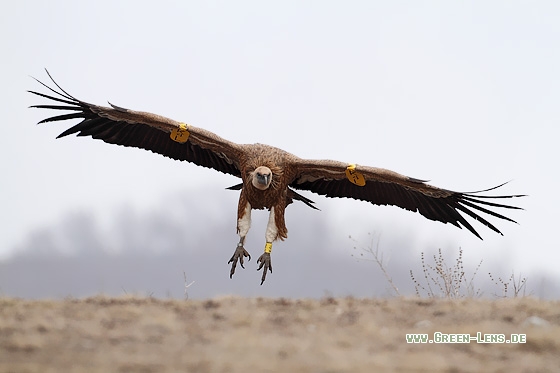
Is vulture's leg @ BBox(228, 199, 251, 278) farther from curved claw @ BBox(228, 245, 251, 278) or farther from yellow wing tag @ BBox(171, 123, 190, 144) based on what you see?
yellow wing tag @ BBox(171, 123, 190, 144)

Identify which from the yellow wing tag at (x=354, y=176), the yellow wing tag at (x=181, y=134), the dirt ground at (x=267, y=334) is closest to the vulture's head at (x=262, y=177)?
the yellow wing tag at (x=354, y=176)

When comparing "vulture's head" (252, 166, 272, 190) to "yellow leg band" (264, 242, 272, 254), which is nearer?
"vulture's head" (252, 166, 272, 190)

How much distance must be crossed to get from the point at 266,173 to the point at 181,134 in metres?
1.66

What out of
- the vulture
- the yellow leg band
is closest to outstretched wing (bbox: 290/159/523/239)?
the vulture

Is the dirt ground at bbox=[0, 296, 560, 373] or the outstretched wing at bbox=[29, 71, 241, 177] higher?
the outstretched wing at bbox=[29, 71, 241, 177]

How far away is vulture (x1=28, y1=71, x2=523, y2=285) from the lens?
8816 millimetres

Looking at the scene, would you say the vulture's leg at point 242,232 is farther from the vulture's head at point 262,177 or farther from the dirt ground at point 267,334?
the dirt ground at point 267,334

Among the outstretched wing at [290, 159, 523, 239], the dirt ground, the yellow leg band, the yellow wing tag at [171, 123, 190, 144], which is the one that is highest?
the yellow wing tag at [171, 123, 190, 144]

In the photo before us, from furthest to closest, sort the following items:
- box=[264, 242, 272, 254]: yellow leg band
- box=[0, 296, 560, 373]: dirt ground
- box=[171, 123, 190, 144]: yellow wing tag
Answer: box=[171, 123, 190, 144]: yellow wing tag
box=[264, 242, 272, 254]: yellow leg band
box=[0, 296, 560, 373]: dirt ground

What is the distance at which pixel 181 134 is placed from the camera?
9273 mm

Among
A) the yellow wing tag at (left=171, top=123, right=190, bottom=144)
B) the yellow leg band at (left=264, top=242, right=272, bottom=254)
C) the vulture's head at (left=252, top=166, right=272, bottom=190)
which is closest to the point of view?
the vulture's head at (left=252, top=166, right=272, bottom=190)

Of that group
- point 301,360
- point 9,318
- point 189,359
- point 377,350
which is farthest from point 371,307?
point 9,318

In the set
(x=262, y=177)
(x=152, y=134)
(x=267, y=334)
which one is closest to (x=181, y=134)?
(x=152, y=134)

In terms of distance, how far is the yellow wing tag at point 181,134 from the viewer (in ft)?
30.0
